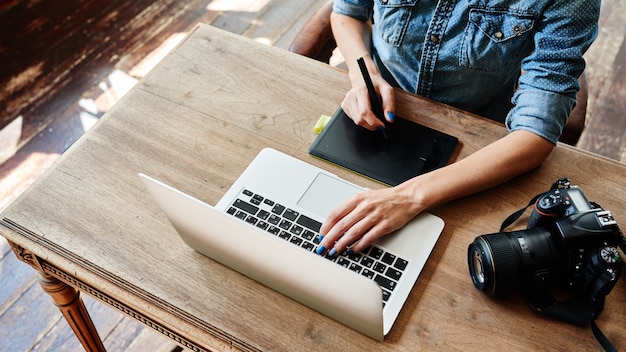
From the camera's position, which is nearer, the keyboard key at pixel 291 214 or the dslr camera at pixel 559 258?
the dslr camera at pixel 559 258

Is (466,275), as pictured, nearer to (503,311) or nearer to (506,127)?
(503,311)

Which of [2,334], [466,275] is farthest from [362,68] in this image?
[2,334]

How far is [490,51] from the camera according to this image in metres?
1.19

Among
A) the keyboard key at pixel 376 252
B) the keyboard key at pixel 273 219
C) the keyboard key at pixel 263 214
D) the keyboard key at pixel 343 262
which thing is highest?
the keyboard key at pixel 263 214

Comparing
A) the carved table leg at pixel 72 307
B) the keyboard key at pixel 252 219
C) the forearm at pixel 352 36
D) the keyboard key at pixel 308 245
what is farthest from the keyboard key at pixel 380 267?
the carved table leg at pixel 72 307

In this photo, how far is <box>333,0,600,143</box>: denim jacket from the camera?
3.47 ft

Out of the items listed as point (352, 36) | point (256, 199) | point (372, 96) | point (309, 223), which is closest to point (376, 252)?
point (309, 223)

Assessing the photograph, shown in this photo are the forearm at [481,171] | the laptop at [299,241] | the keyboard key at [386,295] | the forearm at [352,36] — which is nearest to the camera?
the laptop at [299,241]

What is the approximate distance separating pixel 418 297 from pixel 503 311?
0.42 feet

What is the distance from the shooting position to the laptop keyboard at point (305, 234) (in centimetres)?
95

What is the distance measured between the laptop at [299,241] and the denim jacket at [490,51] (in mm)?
315

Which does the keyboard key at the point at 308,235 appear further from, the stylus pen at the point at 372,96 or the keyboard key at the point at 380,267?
the stylus pen at the point at 372,96

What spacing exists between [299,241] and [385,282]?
0.16m

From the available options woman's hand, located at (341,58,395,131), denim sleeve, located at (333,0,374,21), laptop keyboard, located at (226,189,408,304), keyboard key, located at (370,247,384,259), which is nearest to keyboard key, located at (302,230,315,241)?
laptop keyboard, located at (226,189,408,304)
